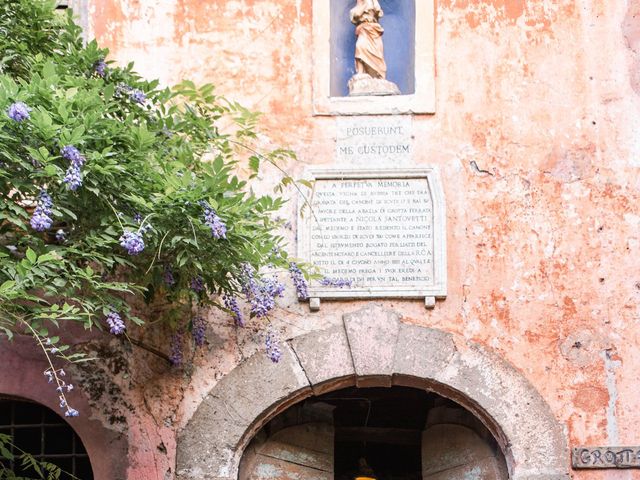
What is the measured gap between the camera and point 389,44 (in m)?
7.66

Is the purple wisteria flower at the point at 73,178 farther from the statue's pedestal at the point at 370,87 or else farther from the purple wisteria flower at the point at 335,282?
the statue's pedestal at the point at 370,87

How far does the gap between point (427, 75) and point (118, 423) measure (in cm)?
257

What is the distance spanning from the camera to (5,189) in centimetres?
592

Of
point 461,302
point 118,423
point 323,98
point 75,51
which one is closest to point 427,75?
point 323,98

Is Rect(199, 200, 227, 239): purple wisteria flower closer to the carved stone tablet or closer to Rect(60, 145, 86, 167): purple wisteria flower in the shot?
Rect(60, 145, 86, 167): purple wisteria flower

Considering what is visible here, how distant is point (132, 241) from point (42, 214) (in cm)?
41

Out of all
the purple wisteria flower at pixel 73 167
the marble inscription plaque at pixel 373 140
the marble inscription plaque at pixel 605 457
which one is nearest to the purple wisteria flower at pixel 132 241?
the purple wisteria flower at pixel 73 167

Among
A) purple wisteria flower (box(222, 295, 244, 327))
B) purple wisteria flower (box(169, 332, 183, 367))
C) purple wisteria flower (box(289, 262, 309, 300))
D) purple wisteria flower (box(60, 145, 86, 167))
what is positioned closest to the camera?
purple wisteria flower (box(60, 145, 86, 167))

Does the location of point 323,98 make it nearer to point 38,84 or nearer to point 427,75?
point 427,75

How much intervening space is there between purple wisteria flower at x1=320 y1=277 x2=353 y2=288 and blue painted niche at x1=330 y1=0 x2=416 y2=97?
109 cm

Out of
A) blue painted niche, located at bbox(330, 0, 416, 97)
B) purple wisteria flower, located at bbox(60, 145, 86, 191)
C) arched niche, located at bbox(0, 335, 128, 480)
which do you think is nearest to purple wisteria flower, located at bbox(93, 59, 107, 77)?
purple wisteria flower, located at bbox(60, 145, 86, 191)

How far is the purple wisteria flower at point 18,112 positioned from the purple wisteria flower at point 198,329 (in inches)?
68.0

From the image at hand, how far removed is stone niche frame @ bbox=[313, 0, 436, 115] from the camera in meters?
7.44

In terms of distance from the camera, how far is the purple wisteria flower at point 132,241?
587cm
